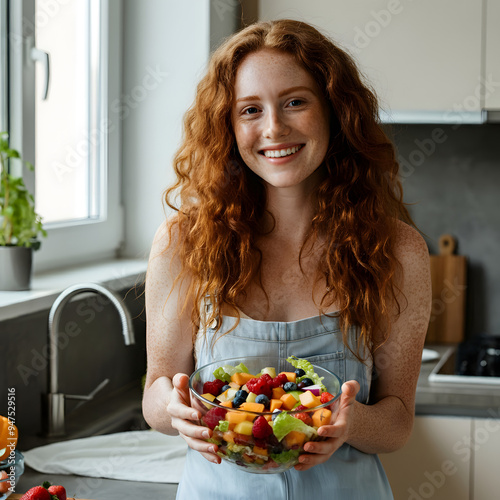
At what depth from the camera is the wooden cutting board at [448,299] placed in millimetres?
2482

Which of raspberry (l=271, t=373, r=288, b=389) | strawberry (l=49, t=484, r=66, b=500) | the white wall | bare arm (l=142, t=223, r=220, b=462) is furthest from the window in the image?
raspberry (l=271, t=373, r=288, b=389)

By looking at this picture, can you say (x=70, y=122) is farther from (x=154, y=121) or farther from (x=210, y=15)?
(x=210, y=15)

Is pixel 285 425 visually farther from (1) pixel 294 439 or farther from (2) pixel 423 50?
(2) pixel 423 50

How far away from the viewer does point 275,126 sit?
3.43ft

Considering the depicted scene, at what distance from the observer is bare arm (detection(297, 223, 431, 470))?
3.58 feet

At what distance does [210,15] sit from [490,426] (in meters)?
1.37

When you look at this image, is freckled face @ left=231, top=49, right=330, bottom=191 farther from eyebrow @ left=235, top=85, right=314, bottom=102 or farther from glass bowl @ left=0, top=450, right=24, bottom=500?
glass bowl @ left=0, top=450, right=24, bottom=500

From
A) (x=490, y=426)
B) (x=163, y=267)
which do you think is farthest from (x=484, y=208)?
(x=163, y=267)

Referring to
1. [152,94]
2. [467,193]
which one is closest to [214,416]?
[152,94]

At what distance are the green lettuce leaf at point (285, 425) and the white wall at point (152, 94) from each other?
143 cm

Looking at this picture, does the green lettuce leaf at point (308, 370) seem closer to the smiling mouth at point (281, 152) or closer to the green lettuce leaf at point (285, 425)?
the green lettuce leaf at point (285, 425)

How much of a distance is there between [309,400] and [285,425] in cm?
7

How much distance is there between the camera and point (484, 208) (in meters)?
2.53

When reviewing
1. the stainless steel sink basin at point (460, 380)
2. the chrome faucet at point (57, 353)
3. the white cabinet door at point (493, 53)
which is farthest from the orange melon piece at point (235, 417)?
the white cabinet door at point (493, 53)
